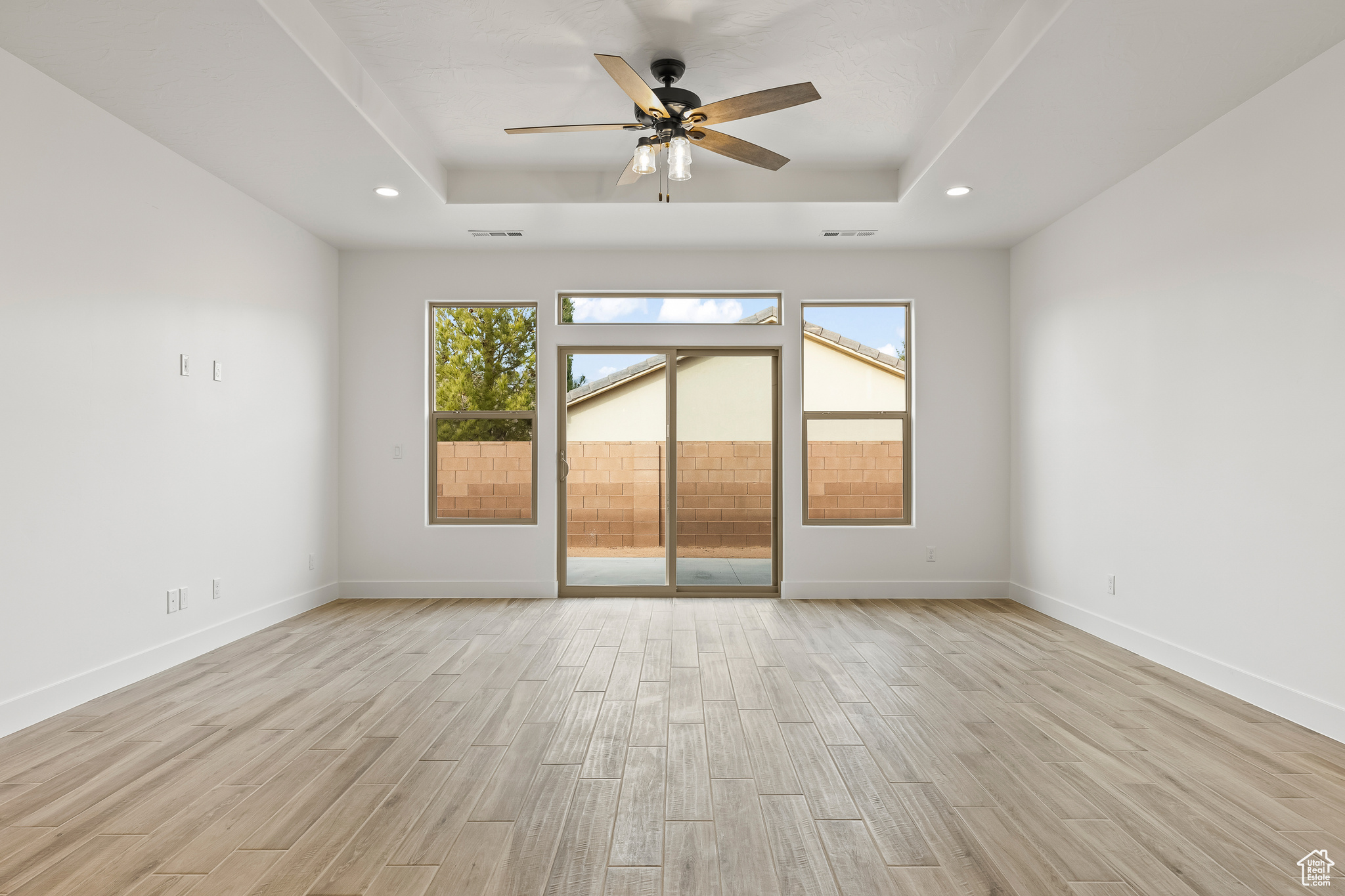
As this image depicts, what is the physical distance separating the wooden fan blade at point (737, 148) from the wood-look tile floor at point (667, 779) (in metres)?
2.73

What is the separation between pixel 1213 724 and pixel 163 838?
13.3 ft

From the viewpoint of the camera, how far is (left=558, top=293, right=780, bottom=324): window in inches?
233

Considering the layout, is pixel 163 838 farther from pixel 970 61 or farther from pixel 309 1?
pixel 970 61

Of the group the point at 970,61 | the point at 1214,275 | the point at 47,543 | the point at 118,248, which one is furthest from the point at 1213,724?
the point at 118,248

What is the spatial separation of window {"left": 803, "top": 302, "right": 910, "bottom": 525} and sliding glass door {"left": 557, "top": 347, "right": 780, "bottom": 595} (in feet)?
1.13

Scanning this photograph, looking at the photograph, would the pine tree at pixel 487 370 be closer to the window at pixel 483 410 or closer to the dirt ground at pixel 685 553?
the window at pixel 483 410

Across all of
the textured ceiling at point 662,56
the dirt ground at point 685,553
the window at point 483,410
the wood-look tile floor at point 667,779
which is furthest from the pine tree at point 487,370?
the wood-look tile floor at point 667,779

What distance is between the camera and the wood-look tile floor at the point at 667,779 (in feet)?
6.46

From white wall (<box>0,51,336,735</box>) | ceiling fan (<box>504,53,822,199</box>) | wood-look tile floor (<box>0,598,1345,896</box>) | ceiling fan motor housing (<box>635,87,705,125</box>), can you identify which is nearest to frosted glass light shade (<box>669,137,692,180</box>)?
ceiling fan (<box>504,53,822,199</box>)

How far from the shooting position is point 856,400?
5.95 meters

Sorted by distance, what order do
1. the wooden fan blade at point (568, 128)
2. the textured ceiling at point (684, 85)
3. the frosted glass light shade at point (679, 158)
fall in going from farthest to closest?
the frosted glass light shade at point (679, 158) → the wooden fan blade at point (568, 128) → the textured ceiling at point (684, 85)

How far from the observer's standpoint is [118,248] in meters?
3.54

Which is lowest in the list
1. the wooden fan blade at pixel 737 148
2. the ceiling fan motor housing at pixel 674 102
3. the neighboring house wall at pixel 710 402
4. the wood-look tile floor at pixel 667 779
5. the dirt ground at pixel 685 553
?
the wood-look tile floor at pixel 667 779

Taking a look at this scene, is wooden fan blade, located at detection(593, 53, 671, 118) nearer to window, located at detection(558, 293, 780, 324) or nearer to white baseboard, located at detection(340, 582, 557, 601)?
window, located at detection(558, 293, 780, 324)
